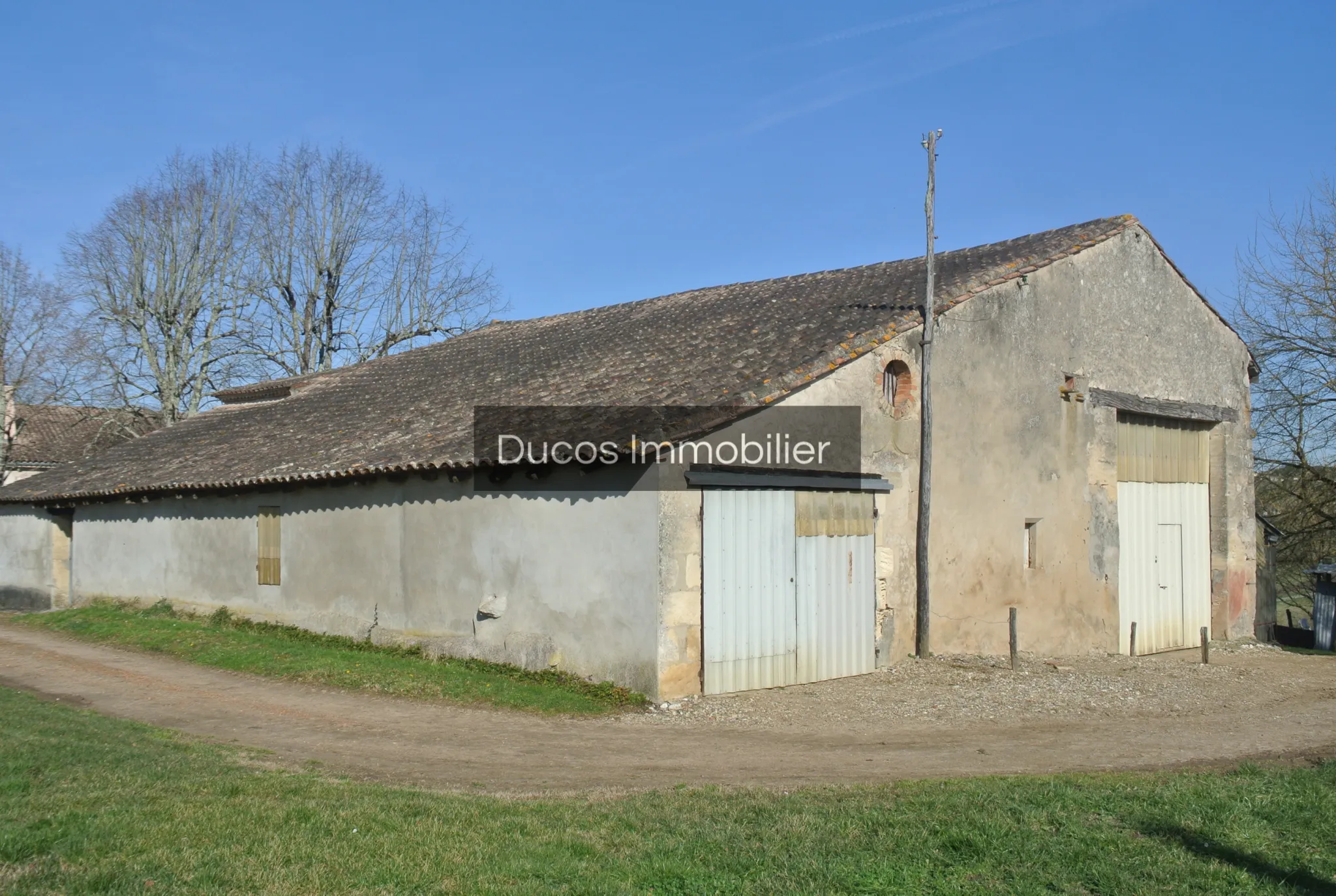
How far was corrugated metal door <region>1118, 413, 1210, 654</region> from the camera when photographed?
16.7 m

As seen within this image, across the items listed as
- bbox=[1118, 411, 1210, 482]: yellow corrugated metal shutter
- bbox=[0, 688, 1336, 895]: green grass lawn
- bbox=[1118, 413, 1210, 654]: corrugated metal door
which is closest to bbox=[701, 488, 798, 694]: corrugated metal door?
bbox=[0, 688, 1336, 895]: green grass lawn

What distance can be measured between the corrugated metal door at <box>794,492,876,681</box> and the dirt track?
318 millimetres

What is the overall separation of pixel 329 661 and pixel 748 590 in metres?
5.40

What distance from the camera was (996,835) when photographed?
585cm

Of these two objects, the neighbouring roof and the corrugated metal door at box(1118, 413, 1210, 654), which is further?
the neighbouring roof

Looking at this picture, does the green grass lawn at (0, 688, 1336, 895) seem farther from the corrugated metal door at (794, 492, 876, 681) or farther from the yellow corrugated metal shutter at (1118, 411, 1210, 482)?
the yellow corrugated metal shutter at (1118, 411, 1210, 482)

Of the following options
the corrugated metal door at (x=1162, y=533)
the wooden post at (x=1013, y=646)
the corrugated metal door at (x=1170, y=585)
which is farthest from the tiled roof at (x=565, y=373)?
the corrugated metal door at (x=1170, y=585)

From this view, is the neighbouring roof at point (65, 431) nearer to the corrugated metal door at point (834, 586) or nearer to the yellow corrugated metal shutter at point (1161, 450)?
the corrugated metal door at point (834, 586)

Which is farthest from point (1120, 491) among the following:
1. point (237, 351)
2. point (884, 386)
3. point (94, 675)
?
point (237, 351)

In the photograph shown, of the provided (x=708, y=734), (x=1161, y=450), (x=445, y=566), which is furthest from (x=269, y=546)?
(x=1161, y=450)

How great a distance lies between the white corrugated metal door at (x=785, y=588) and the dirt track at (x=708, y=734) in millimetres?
347

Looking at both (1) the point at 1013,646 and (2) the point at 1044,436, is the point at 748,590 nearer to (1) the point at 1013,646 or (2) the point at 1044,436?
(1) the point at 1013,646

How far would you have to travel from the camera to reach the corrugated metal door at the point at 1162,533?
16719 millimetres

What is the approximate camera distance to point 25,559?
21812mm
